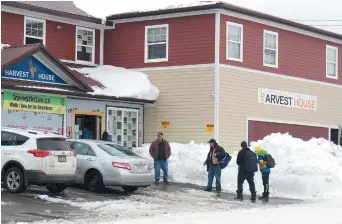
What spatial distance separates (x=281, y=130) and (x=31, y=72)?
12361 mm

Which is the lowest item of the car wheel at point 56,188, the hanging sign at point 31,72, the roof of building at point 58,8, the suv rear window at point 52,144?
the car wheel at point 56,188

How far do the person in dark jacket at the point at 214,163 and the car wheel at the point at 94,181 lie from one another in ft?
12.9

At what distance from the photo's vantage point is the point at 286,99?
3114 cm

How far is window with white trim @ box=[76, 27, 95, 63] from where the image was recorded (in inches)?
1187

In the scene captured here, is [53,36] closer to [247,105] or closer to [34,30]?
[34,30]

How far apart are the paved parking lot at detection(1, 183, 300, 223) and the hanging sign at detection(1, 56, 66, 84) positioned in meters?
5.58

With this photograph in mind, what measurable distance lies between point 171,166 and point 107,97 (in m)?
4.43

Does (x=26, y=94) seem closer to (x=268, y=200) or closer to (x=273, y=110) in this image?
(x=268, y=200)

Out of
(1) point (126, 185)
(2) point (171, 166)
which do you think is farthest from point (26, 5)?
(1) point (126, 185)

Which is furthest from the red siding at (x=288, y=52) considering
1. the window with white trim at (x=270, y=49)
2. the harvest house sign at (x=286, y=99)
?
the harvest house sign at (x=286, y=99)

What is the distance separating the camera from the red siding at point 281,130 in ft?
96.8

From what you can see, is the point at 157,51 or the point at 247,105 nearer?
the point at 247,105

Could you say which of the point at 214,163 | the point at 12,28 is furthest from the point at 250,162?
the point at 12,28

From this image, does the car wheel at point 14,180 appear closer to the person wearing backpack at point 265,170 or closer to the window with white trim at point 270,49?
the person wearing backpack at point 265,170
